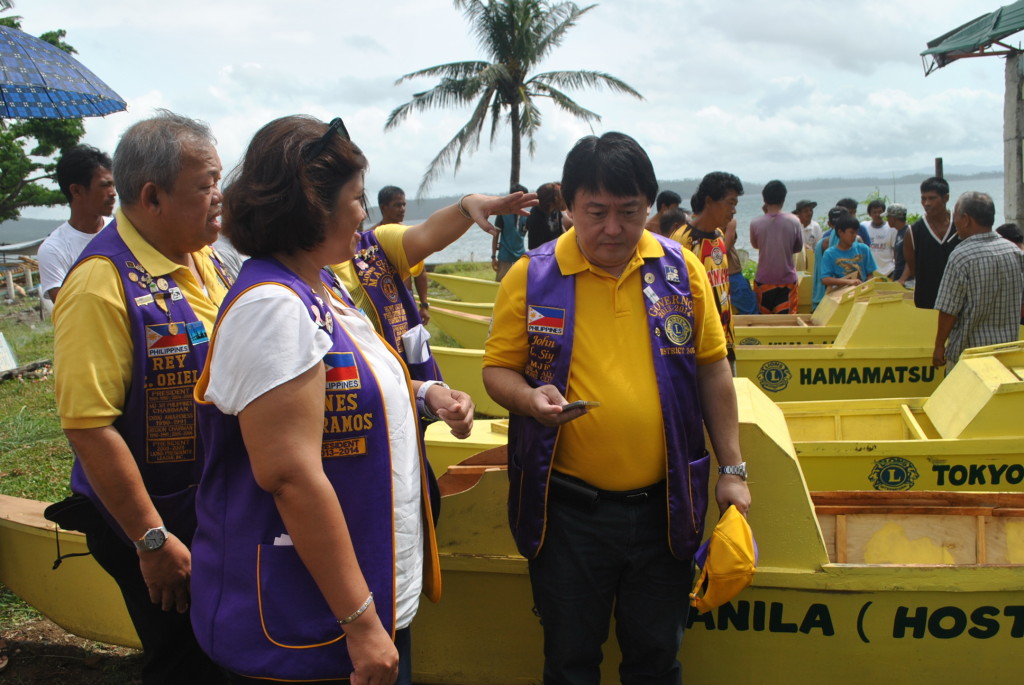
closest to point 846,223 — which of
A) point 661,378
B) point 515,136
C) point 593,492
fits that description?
point 661,378

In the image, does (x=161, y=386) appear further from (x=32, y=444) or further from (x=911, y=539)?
(x=32, y=444)

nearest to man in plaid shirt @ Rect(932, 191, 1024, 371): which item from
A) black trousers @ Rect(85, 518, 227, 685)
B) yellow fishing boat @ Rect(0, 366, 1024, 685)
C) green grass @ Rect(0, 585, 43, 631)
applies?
yellow fishing boat @ Rect(0, 366, 1024, 685)

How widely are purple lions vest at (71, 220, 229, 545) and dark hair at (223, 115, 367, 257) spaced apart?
21.0 inches

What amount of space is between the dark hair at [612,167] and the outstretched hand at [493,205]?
0.33 m

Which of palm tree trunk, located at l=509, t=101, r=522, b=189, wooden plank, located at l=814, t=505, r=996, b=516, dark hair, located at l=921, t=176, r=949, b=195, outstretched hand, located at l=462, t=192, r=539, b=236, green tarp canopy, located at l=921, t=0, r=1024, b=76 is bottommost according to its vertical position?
wooden plank, located at l=814, t=505, r=996, b=516

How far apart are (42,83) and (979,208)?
5.27m

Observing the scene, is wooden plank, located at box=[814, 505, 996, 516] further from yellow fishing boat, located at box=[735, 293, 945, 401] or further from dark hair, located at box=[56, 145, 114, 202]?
dark hair, located at box=[56, 145, 114, 202]

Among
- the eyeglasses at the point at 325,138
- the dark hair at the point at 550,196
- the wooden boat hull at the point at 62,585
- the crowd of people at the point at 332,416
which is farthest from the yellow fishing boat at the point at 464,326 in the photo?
the eyeglasses at the point at 325,138

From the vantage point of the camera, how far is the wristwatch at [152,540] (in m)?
1.93

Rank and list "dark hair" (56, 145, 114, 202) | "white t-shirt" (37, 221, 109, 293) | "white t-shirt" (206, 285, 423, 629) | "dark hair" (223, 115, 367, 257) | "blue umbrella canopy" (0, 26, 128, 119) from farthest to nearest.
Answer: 1. "white t-shirt" (37, 221, 109, 293)
2. "dark hair" (56, 145, 114, 202)
3. "blue umbrella canopy" (0, 26, 128, 119)
4. "dark hair" (223, 115, 367, 257)
5. "white t-shirt" (206, 285, 423, 629)

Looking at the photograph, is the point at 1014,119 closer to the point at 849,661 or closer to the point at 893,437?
the point at 893,437

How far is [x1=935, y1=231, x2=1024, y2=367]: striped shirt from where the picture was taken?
4.98 meters

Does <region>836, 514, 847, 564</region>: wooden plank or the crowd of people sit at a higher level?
the crowd of people

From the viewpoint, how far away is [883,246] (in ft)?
36.6
